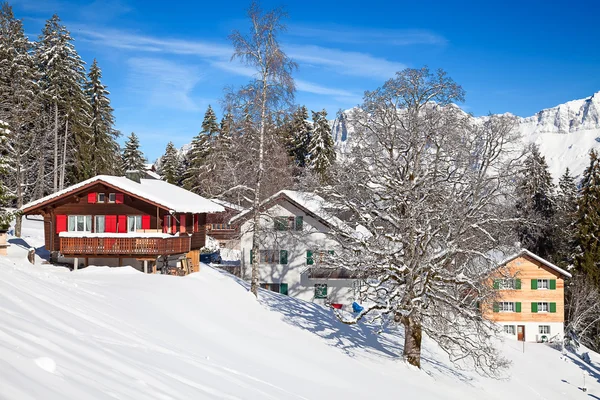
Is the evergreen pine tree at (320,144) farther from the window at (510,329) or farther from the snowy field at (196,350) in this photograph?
the snowy field at (196,350)

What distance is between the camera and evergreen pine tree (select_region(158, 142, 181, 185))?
244ft

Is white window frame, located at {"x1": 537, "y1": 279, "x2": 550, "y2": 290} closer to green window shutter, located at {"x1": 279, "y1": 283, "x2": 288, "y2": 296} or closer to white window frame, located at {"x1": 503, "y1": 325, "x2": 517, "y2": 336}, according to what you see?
white window frame, located at {"x1": 503, "y1": 325, "x2": 517, "y2": 336}

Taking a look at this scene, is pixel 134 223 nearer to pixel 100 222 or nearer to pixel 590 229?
pixel 100 222

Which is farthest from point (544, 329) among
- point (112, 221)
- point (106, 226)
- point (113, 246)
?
point (106, 226)

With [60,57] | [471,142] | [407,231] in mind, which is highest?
[60,57]

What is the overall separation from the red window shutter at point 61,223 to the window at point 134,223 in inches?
142

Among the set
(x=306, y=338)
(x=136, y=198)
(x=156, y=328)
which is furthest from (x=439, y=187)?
(x=136, y=198)

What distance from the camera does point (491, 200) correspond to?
19.5 metres

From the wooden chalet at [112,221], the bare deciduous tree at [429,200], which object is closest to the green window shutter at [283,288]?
the wooden chalet at [112,221]

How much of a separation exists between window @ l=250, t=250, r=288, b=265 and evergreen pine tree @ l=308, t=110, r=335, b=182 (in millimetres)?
23687

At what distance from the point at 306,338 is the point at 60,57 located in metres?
33.7

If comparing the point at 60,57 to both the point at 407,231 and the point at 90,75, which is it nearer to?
the point at 90,75

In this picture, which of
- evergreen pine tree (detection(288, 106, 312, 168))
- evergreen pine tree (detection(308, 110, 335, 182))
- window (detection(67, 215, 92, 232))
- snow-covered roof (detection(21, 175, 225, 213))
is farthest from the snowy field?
evergreen pine tree (detection(288, 106, 312, 168))

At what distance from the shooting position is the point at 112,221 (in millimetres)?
29688
